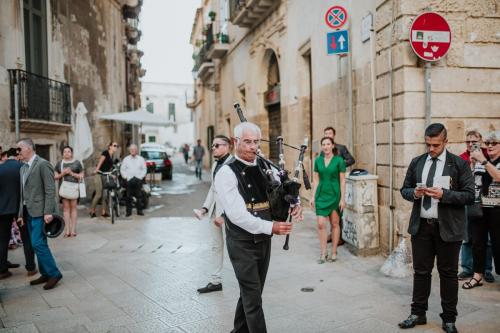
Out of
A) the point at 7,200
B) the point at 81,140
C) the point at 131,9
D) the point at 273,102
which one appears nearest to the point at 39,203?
the point at 7,200

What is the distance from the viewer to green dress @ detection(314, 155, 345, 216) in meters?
6.50

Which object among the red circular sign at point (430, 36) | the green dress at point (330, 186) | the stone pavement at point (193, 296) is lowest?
the stone pavement at point (193, 296)

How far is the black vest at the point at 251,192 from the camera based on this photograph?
3439 mm

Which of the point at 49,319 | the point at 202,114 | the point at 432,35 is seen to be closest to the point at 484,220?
the point at 432,35

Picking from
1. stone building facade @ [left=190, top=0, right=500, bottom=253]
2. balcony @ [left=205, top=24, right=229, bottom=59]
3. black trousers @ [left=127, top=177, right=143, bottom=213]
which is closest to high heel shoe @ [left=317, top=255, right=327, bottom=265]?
stone building facade @ [left=190, top=0, right=500, bottom=253]

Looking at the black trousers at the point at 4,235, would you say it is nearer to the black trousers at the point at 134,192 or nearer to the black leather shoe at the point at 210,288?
the black leather shoe at the point at 210,288

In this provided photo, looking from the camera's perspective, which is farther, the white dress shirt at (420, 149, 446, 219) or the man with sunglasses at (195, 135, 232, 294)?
the man with sunglasses at (195, 135, 232, 294)

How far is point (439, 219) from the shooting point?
4.10 meters

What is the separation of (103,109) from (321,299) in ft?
43.5

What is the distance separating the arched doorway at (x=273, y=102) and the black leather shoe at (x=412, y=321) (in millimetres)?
10734

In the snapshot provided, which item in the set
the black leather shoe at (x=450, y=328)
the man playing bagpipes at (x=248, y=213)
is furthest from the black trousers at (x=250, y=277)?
the black leather shoe at (x=450, y=328)

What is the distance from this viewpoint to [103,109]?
16.4m

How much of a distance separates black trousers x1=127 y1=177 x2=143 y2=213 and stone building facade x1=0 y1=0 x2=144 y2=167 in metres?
2.37

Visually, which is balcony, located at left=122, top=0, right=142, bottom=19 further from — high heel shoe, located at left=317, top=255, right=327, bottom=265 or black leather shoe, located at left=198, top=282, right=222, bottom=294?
black leather shoe, located at left=198, top=282, right=222, bottom=294
